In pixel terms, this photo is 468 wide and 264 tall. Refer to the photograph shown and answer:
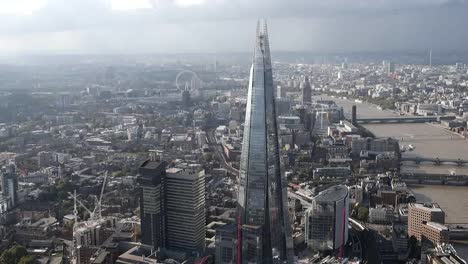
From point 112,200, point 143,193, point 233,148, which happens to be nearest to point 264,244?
point 143,193

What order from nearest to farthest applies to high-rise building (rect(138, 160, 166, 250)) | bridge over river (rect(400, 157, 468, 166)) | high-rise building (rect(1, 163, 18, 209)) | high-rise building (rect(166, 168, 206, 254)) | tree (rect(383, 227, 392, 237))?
high-rise building (rect(138, 160, 166, 250))
high-rise building (rect(166, 168, 206, 254))
tree (rect(383, 227, 392, 237))
high-rise building (rect(1, 163, 18, 209))
bridge over river (rect(400, 157, 468, 166))

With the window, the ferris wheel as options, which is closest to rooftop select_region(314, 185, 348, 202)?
the window

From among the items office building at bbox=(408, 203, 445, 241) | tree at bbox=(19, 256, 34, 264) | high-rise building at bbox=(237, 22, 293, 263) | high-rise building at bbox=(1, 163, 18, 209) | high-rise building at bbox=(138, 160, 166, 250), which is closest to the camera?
high-rise building at bbox=(237, 22, 293, 263)

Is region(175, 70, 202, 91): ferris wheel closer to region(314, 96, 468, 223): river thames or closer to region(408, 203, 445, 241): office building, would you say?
region(314, 96, 468, 223): river thames

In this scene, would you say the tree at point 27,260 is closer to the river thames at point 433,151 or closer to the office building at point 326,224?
the office building at point 326,224

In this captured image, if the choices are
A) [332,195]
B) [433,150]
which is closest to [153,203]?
[332,195]

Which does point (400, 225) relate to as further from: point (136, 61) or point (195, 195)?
point (136, 61)

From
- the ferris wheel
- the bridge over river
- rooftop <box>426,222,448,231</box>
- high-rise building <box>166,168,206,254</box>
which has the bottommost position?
the bridge over river
